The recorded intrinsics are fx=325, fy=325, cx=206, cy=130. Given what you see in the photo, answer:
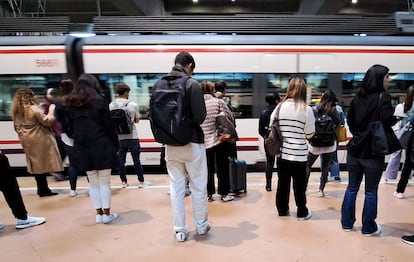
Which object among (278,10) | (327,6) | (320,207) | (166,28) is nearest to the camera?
(320,207)

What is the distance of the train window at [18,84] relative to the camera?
564 cm

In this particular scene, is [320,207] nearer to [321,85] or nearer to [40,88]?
[321,85]

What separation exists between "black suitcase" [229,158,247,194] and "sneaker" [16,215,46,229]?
2.27m

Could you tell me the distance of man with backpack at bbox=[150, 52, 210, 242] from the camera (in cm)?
279

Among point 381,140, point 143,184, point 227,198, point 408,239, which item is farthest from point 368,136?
point 143,184

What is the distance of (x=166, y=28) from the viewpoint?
5969 mm

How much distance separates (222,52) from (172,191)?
326cm

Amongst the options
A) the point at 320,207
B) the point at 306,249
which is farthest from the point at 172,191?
the point at 320,207

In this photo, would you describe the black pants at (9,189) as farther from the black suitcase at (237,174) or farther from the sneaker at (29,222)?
the black suitcase at (237,174)

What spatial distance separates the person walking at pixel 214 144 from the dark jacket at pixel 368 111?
1.43 meters

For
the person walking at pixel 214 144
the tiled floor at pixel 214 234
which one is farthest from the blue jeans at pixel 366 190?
the person walking at pixel 214 144

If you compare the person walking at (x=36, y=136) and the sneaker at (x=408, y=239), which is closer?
the sneaker at (x=408, y=239)

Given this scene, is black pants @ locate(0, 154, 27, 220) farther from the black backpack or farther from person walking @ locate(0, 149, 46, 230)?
the black backpack

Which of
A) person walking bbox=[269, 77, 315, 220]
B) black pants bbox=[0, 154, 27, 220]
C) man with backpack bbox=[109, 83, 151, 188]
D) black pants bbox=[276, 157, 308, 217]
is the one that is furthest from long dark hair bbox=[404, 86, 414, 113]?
black pants bbox=[0, 154, 27, 220]
